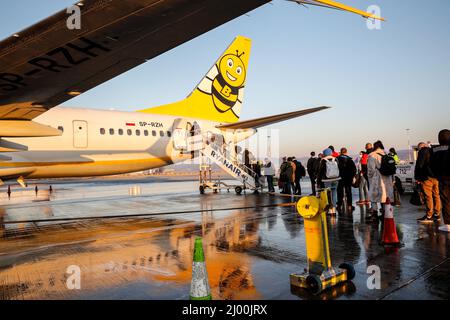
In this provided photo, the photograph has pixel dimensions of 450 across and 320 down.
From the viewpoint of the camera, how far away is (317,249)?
397cm

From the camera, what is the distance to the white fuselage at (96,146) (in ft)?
37.8

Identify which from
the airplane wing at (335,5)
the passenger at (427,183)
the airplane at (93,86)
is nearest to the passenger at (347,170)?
the passenger at (427,183)

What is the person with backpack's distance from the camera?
7.79 m

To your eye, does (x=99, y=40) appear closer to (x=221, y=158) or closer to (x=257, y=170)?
(x=221, y=158)

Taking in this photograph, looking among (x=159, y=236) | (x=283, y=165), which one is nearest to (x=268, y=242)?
(x=159, y=236)

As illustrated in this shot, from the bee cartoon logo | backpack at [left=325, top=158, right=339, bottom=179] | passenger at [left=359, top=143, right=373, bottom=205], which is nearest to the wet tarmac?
backpack at [left=325, top=158, right=339, bottom=179]

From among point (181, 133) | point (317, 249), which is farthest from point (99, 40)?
point (181, 133)

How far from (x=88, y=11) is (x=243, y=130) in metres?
14.3

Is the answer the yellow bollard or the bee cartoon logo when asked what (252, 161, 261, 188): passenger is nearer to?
the bee cartoon logo

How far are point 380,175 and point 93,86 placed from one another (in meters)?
7.28

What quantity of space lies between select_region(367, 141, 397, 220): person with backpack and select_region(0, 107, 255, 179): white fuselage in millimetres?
9782

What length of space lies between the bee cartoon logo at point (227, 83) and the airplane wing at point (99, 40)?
12.6 meters

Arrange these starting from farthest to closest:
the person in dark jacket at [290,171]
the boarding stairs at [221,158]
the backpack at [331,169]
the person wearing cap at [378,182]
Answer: the boarding stairs at [221,158] → the person in dark jacket at [290,171] → the backpack at [331,169] → the person wearing cap at [378,182]

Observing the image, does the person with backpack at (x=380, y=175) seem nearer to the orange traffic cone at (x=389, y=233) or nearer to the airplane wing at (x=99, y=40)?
the orange traffic cone at (x=389, y=233)
